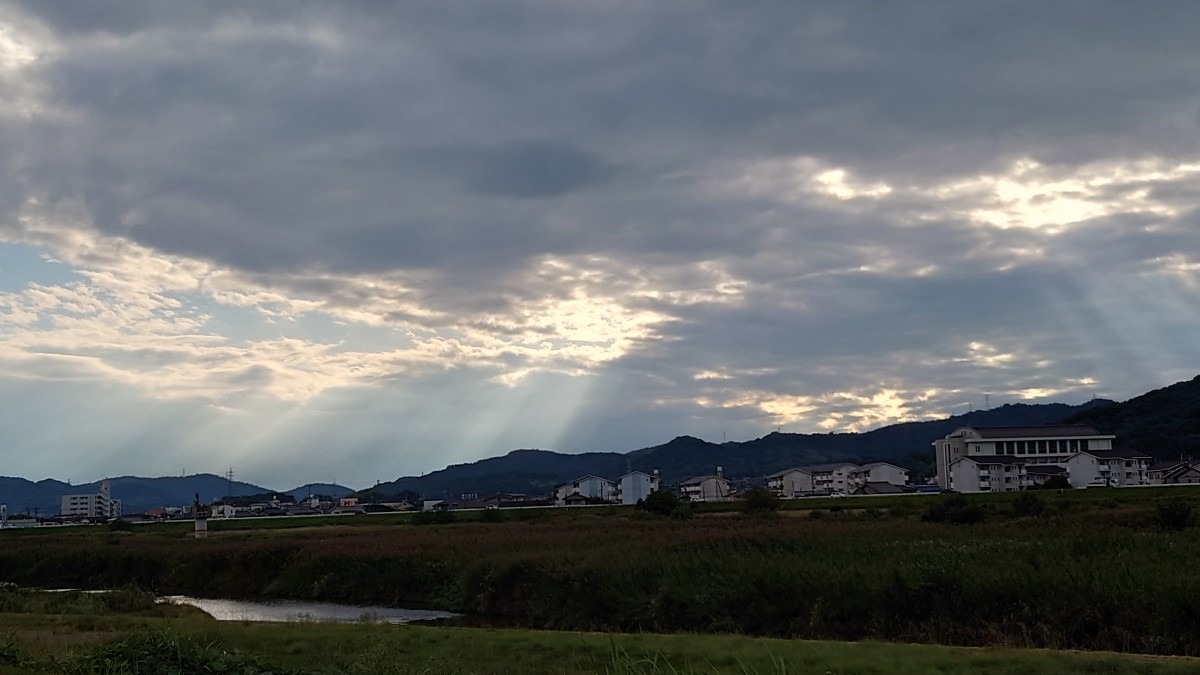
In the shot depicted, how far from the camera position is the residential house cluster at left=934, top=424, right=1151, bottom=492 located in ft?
308

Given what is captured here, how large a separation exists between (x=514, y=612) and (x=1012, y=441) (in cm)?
8370

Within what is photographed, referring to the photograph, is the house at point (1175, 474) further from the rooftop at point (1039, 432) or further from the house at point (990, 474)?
the house at point (990, 474)

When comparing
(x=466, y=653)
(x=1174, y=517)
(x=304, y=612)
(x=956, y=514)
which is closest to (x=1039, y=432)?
(x=956, y=514)

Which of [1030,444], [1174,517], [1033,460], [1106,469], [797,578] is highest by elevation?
[1030,444]

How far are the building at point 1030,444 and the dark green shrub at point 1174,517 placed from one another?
64.7m

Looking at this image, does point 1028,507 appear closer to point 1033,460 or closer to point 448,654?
point 448,654

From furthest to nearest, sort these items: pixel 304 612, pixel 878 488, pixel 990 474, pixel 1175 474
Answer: pixel 878 488 < pixel 1175 474 < pixel 990 474 < pixel 304 612

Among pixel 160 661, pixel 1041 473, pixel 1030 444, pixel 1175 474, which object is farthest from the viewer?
pixel 1030 444

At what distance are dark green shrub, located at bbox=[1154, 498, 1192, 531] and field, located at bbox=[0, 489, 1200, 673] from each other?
6.3 inches

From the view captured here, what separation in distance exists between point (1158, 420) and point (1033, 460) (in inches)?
2718

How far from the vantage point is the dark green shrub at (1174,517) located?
118ft

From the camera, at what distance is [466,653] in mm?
Result: 19906

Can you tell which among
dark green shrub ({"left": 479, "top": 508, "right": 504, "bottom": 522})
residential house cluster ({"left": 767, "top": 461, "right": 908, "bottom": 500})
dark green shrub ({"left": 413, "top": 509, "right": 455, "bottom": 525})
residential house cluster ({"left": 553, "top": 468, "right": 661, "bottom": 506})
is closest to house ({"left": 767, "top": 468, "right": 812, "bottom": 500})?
residential house cluster ({"left": 767, "top": 461, "right": 908, "bottom": 500})

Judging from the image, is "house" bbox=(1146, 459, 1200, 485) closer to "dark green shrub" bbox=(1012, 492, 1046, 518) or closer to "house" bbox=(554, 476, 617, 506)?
"dark green shrub" bbox=(1012, 492, 1046, 518)
